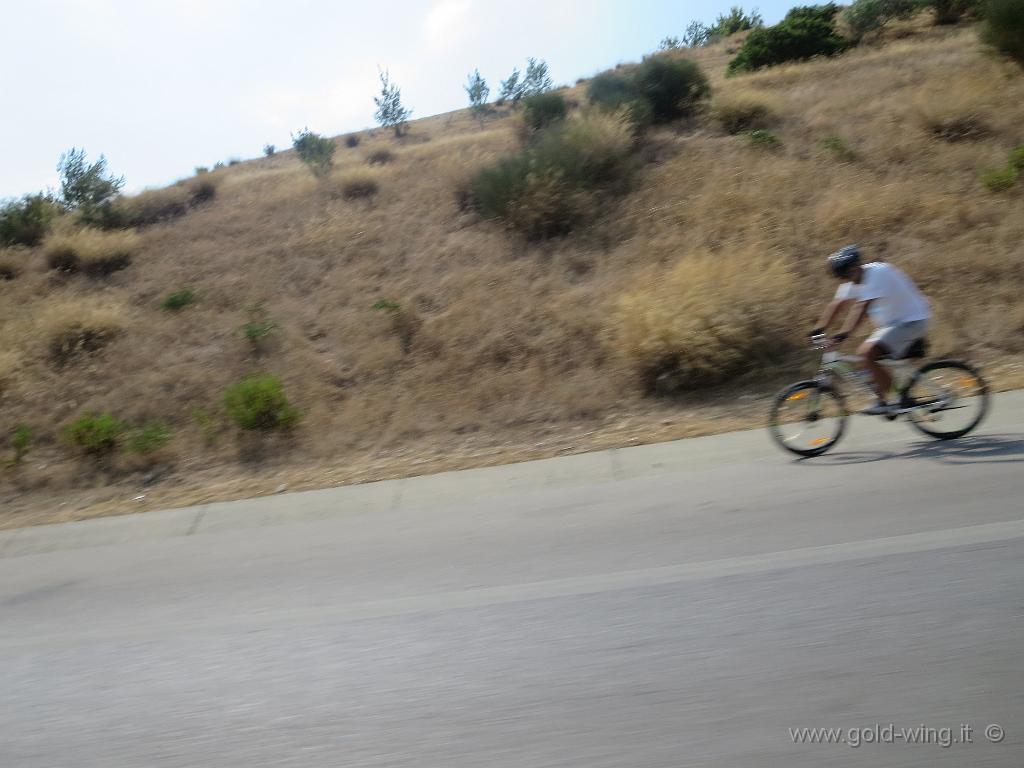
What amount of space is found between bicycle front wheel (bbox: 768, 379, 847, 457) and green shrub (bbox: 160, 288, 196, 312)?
40.3 feet

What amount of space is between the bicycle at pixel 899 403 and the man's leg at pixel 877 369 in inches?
2.0

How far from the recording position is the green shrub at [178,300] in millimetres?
17141

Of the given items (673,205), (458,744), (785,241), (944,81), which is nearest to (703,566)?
(458,744)

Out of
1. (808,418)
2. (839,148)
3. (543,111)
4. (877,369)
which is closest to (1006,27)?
(839,148)

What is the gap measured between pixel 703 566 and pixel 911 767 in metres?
2.42

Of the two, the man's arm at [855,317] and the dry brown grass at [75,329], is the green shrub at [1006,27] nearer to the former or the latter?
the man's arm at [855,317]

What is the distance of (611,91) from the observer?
938 inches

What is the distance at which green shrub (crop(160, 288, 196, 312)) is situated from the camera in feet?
56.2

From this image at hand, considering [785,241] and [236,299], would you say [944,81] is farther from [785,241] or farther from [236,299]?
[236,299]

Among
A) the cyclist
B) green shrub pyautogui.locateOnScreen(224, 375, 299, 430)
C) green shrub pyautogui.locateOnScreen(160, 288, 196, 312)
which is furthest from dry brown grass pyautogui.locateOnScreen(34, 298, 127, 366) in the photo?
the cyclist

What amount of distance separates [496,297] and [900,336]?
8.13 m

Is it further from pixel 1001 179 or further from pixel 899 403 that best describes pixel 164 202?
pixel 899 403

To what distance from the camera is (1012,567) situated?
17.0 feet

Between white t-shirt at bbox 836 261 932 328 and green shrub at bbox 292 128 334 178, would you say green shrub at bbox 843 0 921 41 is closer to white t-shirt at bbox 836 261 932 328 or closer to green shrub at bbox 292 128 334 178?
green shrub at bbox 292 128 334 178
